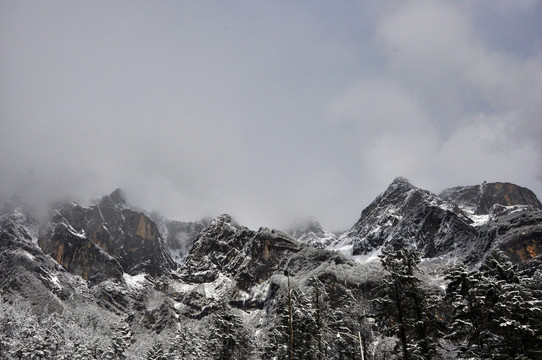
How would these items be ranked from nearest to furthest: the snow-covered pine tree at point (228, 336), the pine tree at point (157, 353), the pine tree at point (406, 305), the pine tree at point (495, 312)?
1. the pine tree at point (495, 312)
2. the pine tree at point (406, 305)
3. the snow-covered pine tree at point (228, 336)
4. the pine tree at point (157, 353)

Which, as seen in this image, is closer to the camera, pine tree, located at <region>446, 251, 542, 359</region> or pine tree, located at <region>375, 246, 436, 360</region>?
pine tree, located at <region>446, 251, 542, 359</region>

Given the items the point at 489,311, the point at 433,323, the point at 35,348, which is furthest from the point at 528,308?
the point at 35,348

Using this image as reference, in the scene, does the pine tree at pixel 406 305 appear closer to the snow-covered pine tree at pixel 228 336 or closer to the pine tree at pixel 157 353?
the snow-covered pine tree at pixel 228 336

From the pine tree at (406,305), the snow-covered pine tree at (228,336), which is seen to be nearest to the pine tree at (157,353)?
the snow-covered pine tree at (228,336)

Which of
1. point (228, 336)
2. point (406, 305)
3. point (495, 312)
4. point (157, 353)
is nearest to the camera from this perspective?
point (495, 312)

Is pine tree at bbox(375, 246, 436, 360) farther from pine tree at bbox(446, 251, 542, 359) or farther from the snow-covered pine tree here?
the snow-covered pine tree

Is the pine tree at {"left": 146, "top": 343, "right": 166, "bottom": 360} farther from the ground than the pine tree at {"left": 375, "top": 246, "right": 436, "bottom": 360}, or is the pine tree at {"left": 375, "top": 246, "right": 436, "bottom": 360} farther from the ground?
the pine tree at {"left": 375, "top": 246, "right": 436, "bottom": 360}

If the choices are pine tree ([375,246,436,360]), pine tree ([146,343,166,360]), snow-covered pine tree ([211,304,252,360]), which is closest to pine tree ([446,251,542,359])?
pine tree ([375,246,436,360])

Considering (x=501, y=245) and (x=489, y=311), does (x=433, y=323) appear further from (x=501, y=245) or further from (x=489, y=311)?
(x=501, y=245)

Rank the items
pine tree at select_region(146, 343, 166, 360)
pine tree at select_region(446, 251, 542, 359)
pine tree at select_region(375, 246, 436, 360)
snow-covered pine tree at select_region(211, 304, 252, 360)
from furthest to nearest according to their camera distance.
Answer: pine tree at select_region(146, 343, 166, 360), snow-covered pine tree at select_region(211, 304, 252, 360), pine tree at select_region(375, 246, 436, 360), pine tree at select_region(446, 251, 542, 359)

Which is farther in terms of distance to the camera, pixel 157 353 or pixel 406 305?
pixel 157 353

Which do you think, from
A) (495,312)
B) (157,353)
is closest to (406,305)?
→ (495,312)

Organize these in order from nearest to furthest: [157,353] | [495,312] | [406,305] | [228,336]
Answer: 1. [495,312]
2. [406,305]
3. [228,336]
4. [157,353]

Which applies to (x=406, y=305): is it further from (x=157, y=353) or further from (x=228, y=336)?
(x=157, y=353)
